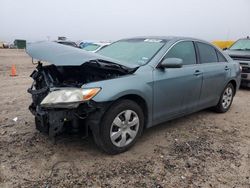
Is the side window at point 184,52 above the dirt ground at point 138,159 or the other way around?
above

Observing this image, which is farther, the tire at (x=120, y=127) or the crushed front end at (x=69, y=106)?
the tire at (x=120, y=127)

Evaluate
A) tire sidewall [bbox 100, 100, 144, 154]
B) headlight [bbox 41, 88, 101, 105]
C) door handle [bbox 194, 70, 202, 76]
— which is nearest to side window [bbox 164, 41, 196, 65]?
door handle [bbox 194, 70, 202, 76]

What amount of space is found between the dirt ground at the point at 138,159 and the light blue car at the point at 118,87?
0.32 meters

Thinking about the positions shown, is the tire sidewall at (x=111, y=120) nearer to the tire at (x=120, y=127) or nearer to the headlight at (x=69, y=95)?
the tire at (x=120, y=127)

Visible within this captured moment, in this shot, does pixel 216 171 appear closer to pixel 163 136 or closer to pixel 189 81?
pixel 163 136

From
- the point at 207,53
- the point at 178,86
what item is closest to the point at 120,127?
the point at 178,86

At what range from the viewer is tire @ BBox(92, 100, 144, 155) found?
3623 millimetres

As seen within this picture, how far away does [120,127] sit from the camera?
3.81 meters

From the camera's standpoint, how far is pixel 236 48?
34.0ft

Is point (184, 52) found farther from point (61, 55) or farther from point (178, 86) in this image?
point (61, 55)

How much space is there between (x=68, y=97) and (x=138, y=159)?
124 centimetres

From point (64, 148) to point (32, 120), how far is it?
146 cm

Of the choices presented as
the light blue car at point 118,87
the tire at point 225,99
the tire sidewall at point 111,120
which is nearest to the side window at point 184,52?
the light blue car at point 118,87

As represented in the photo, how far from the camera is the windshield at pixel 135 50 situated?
4449 millimetres
